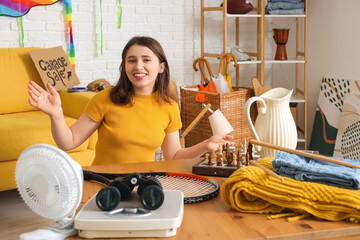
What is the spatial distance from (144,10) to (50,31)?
85 centimetres

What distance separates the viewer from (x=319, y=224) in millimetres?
1076

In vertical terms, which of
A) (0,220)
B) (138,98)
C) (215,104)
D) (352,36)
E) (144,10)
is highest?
(144,10)

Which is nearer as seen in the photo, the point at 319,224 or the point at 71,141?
the point at 319,224

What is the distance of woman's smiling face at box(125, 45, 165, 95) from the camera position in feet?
5.82

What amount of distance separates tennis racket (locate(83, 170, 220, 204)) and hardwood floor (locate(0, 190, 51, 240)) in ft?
3.92

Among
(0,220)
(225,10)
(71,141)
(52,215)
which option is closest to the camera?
(52,215)

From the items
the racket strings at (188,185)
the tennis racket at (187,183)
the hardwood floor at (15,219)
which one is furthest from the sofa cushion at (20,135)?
the racket strings at (188,185)

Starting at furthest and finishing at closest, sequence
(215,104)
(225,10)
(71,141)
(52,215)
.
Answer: (225,10)
(215,104)
(71,141)
(52,215)

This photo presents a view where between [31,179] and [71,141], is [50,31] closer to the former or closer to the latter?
[71,141]

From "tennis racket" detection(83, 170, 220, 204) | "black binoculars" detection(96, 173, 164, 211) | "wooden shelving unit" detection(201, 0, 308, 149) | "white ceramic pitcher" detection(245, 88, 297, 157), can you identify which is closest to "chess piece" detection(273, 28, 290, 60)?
"wooden shelving unit" detection(201, 0, 308, 149)

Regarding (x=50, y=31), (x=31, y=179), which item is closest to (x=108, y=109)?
(x=31, y=179)

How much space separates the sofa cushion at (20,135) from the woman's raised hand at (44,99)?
1.26 metres

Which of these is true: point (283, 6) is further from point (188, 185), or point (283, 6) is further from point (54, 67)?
point (188, 185)

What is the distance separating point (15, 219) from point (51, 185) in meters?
1.81
